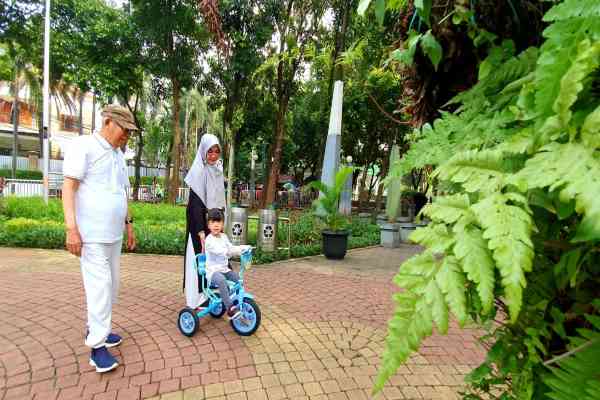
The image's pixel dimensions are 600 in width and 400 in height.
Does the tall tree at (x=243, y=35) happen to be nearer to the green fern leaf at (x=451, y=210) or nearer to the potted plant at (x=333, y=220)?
the potted plant at (x=333, y=220)

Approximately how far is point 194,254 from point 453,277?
3.80m

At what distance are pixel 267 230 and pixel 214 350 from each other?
182 inches

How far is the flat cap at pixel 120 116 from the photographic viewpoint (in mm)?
3139

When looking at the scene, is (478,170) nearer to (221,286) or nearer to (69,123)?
(221,286)

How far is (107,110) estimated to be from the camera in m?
3.14

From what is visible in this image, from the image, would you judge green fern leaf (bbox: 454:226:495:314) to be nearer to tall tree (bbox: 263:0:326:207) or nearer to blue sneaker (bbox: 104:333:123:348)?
blue sneaker (bbox: 104:333:123:348)

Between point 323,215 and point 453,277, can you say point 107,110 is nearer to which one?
point 453,277

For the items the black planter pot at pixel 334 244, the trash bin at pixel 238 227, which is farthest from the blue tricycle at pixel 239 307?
the black planter pot at pixel 334 244

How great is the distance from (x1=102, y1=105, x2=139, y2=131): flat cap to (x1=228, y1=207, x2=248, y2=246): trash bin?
4.89 meters

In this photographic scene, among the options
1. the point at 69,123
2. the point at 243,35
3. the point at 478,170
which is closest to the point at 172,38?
the point at 243,35

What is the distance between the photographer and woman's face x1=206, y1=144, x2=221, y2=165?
4.15 m

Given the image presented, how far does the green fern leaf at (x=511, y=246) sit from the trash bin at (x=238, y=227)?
7471 mm

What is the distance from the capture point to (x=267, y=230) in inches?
317

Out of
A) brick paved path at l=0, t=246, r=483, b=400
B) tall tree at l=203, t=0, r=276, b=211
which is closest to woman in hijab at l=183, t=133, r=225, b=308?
brick paved path at l=0, t=246, r=483, b=400
